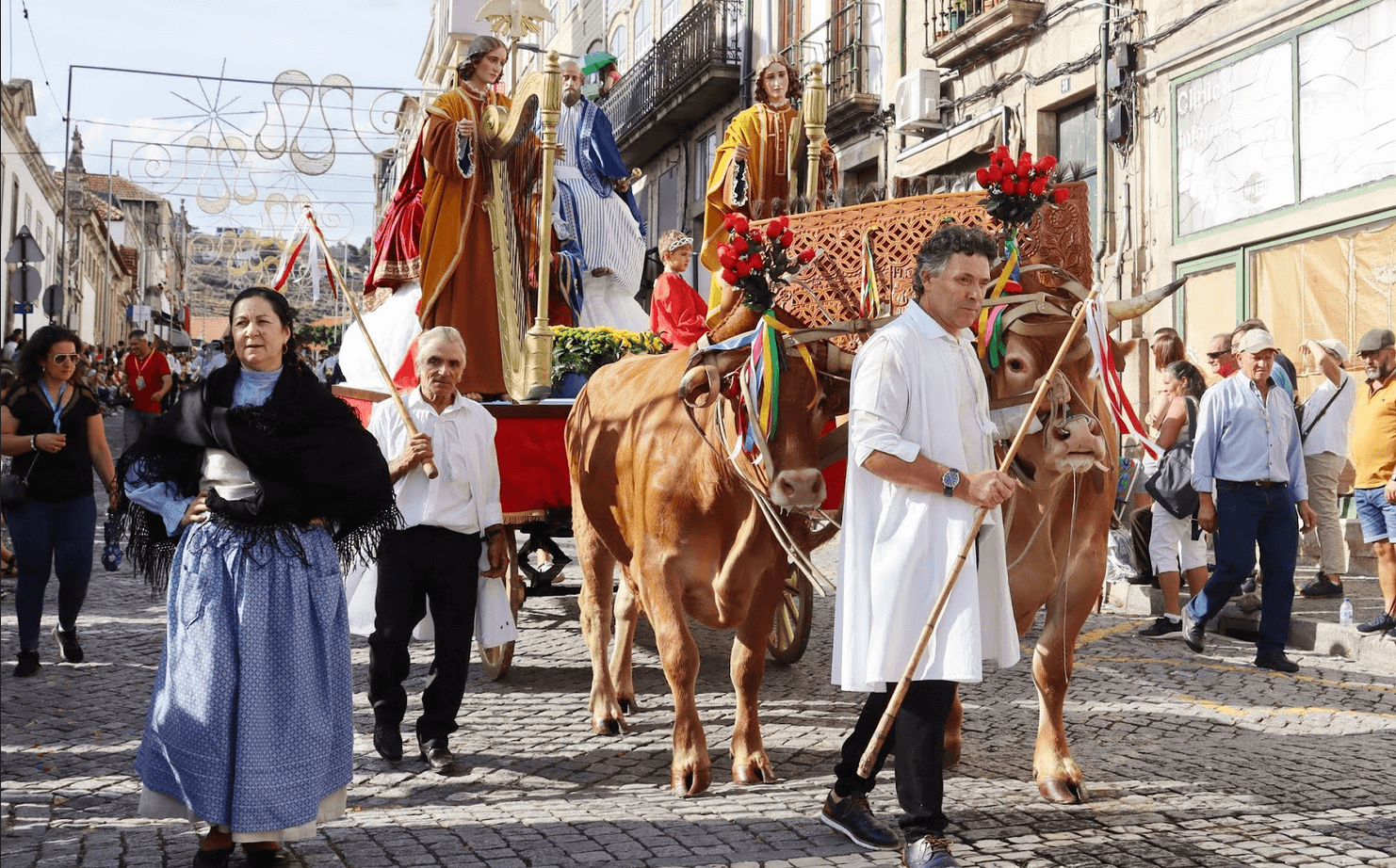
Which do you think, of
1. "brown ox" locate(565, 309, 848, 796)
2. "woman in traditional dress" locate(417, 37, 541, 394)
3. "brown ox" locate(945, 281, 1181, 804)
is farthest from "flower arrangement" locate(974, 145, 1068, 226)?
"woman in traditional dress" locate(417, 37, 541, 394)

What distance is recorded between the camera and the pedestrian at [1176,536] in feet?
31.9

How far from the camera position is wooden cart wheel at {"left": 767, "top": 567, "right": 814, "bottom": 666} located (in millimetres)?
8078

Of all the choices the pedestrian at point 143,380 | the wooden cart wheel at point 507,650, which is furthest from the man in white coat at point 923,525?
the pedestrian at point 143,380

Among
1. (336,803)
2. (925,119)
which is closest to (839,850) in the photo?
(336,803)

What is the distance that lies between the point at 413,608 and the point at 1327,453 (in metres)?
7.15

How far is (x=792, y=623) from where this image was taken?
27.0 feet

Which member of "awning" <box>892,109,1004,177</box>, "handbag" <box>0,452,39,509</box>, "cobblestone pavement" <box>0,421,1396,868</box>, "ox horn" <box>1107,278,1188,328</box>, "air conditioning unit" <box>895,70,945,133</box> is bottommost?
"cobblestone pavement" <box>0,421,1396,868</box>

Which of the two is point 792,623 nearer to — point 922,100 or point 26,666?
point 26,666

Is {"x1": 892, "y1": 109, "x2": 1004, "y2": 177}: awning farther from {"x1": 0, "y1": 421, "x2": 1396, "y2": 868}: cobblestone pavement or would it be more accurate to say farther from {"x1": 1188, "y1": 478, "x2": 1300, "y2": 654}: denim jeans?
{"x1": 0, "y1": 421, "x2": 1396, "y2": 868}: cobblestone pavement

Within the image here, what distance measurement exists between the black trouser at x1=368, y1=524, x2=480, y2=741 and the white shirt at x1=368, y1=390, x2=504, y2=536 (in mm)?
95

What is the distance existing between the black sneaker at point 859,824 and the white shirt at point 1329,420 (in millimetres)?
6752

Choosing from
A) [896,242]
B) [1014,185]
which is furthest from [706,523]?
[1014,185]

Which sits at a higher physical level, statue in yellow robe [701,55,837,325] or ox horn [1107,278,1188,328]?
statue in yellow robe [701,55,837,325]

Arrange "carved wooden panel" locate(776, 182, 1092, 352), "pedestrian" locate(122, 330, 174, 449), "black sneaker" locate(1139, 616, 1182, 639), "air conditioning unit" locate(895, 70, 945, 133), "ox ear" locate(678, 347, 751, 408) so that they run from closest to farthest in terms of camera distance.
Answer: "ox ear" locate(678, 347, 751, 408), "carved wooden panel" locate(776, 182, 1092, 352), "black sneaker" locate(1139, 616, 1182, 639), "pedestrian" locate(122, 330, 174, 449), "air conditioning unit" locate(895, 70, 945, 133)
